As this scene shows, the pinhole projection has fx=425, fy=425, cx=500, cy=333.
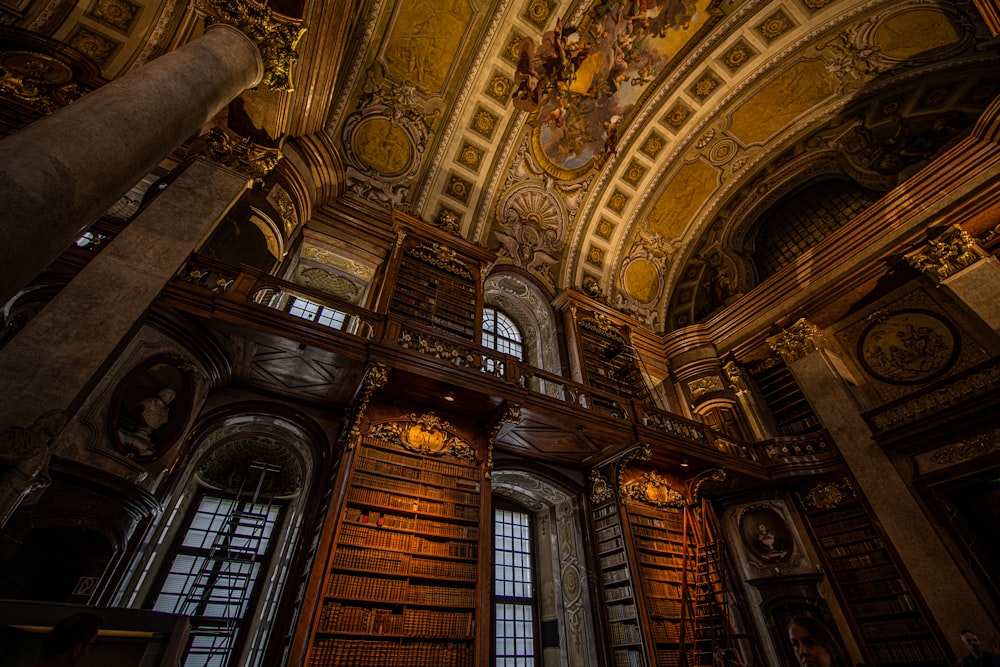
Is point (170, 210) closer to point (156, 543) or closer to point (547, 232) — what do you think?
point (156, 543)

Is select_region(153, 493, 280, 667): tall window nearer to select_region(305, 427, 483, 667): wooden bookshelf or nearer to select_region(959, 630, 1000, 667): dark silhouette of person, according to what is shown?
select_region(305, 427, 483, 667): wooden bookshelf

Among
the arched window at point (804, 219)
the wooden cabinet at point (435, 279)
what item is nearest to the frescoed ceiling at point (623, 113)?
the arched window at point (804, 219)

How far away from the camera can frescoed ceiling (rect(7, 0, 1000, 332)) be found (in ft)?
26.6

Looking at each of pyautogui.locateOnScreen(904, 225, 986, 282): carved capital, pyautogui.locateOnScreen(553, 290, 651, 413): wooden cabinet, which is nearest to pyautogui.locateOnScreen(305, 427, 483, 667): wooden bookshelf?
pyautogui.locateOnScreen(553, 290, 651, 413): wooden cabinet

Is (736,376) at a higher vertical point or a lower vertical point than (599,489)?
higher

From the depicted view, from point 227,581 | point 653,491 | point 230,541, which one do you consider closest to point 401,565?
point 230,541

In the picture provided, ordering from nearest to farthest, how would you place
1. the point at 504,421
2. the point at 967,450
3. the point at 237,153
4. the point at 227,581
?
the point at 227,581 < the point at 237,153 < the point at 504,421 < the point at 967,450

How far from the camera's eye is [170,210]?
4.30 meters

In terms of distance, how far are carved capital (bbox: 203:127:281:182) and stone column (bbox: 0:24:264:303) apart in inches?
58.0

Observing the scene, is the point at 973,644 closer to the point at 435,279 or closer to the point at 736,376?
the point at 736,376

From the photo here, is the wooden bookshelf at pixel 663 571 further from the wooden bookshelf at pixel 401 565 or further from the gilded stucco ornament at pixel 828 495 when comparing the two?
the wooden bookshelf at pixel 401 565

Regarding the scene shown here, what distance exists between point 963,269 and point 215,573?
11.4 m

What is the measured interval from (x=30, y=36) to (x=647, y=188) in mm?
11796

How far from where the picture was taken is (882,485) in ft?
21.6
